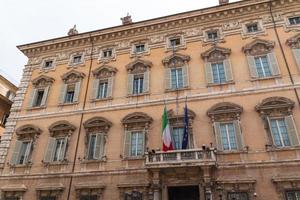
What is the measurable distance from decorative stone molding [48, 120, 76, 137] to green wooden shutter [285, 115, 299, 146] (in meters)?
12.9

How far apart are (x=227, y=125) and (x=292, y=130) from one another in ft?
10.7

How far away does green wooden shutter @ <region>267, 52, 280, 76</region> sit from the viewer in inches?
Result: 613

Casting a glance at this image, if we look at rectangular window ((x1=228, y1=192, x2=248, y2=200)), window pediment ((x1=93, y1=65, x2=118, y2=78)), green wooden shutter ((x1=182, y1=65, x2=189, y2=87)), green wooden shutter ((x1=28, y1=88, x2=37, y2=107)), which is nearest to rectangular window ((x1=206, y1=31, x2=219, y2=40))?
green wooden shutter ((x1=182, y1=65, x2=189, y2=87))

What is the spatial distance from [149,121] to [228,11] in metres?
9.78

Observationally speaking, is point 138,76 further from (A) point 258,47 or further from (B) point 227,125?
(A) point 258,47

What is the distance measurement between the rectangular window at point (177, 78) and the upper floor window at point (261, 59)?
4.32 meters

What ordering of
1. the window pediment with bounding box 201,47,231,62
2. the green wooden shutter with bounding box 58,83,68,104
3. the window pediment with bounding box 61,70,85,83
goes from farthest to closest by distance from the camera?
1. the window pediment with bounding box 61,70,85,83
2. the green wooden shutter with bounding box 58,83,68,104
3. the window pediment with bounding box 201,47,231,62

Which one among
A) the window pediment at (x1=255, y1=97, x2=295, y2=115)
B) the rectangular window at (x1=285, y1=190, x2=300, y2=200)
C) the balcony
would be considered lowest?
the rectangular window at (x1=285, y1=190, x2=300, y2=200)

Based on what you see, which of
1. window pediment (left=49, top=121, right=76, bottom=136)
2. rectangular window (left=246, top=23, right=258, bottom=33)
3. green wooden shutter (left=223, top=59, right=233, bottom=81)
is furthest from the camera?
rectangular window (left=246, top=23, right=258, bottom=33)

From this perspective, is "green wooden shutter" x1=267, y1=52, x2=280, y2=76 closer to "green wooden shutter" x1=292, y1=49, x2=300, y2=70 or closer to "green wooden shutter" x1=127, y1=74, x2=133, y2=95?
"green wooden shutter" x1=292, y1=49, x2=300, y2=70

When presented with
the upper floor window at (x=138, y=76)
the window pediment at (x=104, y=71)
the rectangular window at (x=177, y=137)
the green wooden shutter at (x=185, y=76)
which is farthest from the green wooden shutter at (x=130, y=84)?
the rectangular window at (x=177, y=137)

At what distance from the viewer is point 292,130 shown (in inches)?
536

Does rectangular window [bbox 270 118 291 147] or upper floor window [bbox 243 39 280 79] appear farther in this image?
upper floor window [bbox 243 39 280 79]

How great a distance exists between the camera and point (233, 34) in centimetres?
1794
